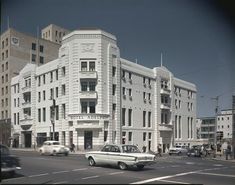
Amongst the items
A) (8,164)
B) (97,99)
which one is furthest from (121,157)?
(97,99)

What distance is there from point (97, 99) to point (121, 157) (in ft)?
97.5

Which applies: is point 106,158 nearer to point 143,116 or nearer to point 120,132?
point 120,132

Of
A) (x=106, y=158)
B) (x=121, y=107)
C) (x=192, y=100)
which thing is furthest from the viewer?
(x=192, y=100)

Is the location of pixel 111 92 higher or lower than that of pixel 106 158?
higher

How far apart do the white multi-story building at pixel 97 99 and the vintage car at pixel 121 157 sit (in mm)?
21898

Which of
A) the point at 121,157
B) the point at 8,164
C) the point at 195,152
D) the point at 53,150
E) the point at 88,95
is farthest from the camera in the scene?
the point at 88,95

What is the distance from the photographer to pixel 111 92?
170 feet

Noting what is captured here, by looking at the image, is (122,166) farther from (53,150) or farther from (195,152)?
(195,152)

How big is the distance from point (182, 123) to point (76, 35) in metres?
30.9

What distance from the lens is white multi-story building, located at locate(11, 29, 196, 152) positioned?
49531 mm

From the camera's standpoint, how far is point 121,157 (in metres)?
20.5

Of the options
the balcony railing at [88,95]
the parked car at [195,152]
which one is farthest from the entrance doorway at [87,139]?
the parked car at [195,152]

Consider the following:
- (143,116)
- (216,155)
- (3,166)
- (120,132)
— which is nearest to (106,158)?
(3,166)

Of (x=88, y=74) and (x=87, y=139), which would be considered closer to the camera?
(x=87, y=139)
